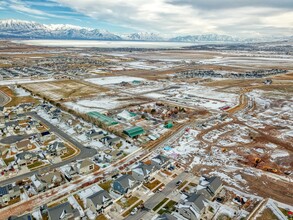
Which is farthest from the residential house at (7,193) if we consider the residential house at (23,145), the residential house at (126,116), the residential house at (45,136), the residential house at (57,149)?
the residential house at (126,116)

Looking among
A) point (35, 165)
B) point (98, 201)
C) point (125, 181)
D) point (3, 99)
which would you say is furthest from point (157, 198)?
point (3, 99)

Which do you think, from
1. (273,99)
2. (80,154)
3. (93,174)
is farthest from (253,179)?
(273,99)

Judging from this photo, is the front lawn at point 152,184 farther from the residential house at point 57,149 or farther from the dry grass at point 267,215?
the residential house at point 57,149

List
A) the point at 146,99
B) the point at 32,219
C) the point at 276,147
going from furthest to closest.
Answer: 1. the point at 146,99
2. the point at 276,147
3. the point at 32,219

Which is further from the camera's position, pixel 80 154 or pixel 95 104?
pixel 95 104

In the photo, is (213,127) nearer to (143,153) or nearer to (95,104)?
(143,153)

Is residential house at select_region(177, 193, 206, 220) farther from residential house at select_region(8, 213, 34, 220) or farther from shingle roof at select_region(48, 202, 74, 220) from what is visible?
residential house at select_region(8, 213, 34, 220)

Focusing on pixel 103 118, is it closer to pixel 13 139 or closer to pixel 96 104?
pixel 96 104
